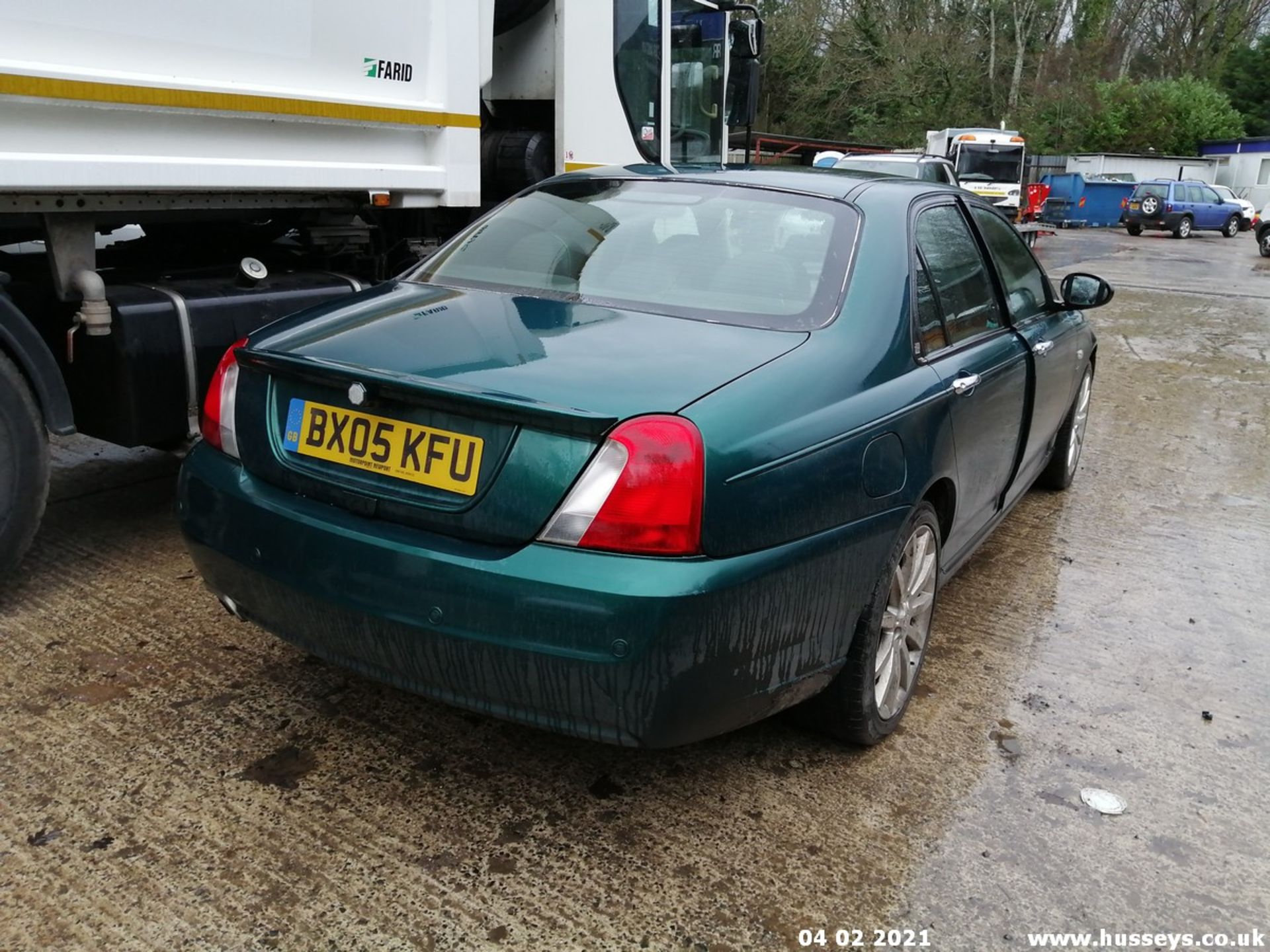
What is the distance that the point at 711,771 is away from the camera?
300cm

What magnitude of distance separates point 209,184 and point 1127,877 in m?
3.78

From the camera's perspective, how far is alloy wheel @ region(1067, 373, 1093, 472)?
5.60m

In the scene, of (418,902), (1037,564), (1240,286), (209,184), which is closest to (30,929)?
(418,902)

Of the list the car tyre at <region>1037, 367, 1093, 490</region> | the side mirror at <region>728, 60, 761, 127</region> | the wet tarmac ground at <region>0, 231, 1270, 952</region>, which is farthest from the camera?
the side mirror at <region>728, 60, 761, 127</region>

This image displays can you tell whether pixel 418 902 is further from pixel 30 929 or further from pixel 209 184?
pixel 209 184

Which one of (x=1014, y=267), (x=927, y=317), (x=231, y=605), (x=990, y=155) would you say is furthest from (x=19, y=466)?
(x=990, y=155)

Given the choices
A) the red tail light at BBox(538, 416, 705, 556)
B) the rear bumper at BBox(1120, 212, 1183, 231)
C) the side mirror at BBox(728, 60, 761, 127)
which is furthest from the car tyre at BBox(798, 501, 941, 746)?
the rear bumper at BBox(1120, 212, 1183, 231)

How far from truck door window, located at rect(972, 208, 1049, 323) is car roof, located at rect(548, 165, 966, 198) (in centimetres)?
36

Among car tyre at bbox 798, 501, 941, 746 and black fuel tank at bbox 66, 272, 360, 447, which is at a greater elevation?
black fuel tank at bbox 66, 272, 360, 447

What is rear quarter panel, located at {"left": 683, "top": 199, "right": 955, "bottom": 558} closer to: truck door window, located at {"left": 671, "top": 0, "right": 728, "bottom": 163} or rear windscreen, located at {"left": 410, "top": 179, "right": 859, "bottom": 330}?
rear windscreen, located at {"left": 410, "top": 179, "right": 859, "bottom": 330}

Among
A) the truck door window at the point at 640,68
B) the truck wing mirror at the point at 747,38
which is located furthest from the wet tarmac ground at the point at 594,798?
the truck wing mirror at the point at 747,38

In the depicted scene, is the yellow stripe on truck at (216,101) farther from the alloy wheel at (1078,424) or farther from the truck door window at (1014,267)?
the alloy wheel at (1078,424)

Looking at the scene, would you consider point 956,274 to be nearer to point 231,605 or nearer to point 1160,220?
point 231,605

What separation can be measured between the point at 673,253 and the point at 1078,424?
3.37 m
